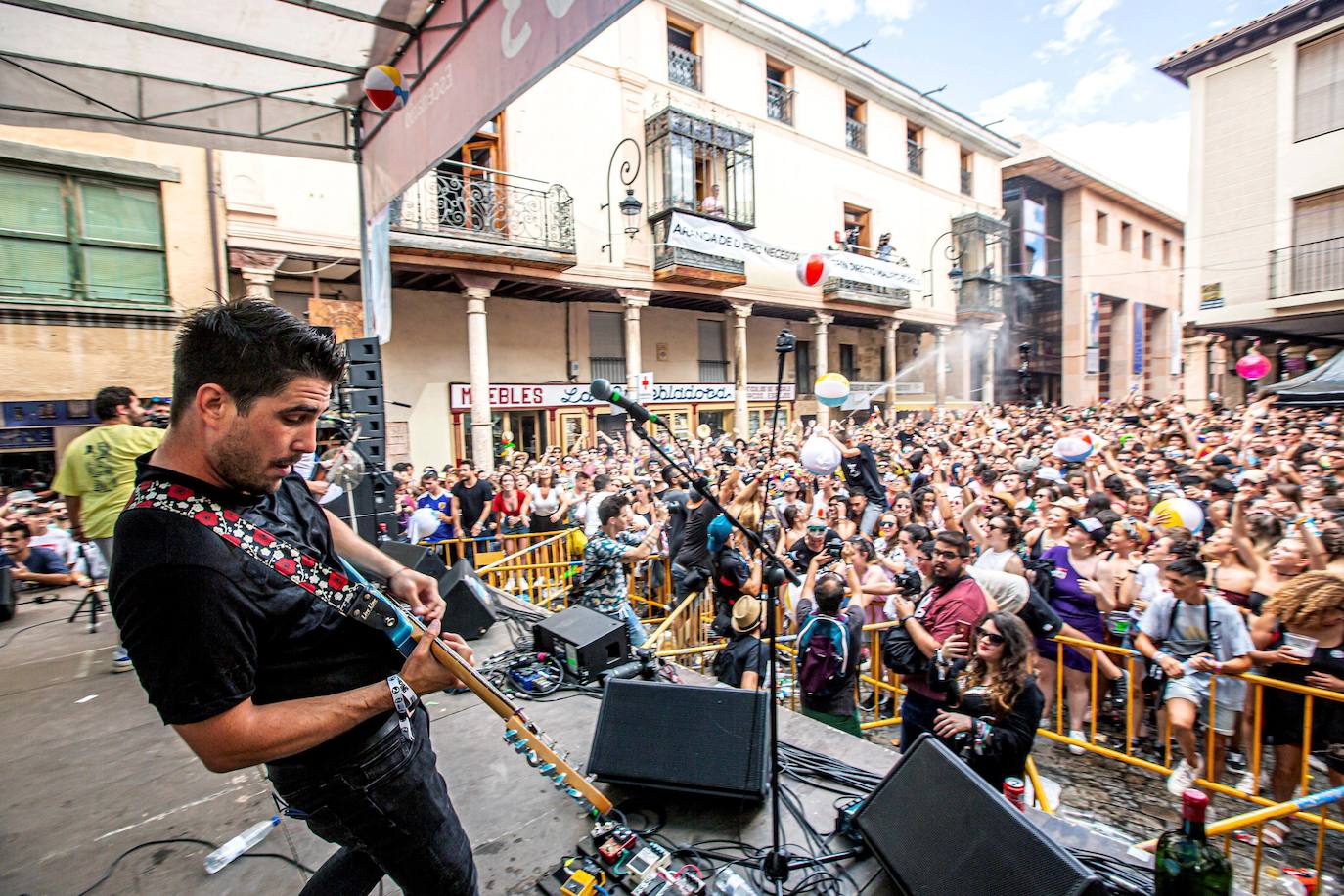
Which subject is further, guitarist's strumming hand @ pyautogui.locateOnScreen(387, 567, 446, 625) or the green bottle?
guitarist's strumming hand @ pyautogui.locateOnScreen(387, 567, 446, 625)

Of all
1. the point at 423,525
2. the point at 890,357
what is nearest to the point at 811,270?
the point at 423,525

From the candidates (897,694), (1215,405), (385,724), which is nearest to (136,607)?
(385,724)

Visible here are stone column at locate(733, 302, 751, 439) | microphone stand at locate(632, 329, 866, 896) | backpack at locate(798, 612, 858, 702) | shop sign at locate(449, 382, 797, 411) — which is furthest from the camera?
stone column at locate(733, 302, 751, 439)

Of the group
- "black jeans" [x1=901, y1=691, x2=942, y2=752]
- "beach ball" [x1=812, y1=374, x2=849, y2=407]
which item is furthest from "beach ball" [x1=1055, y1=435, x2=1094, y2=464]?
"black jeans" [x1=901, y1=691, x2=942, y2=752]

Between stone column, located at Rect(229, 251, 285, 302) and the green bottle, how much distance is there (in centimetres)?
1369

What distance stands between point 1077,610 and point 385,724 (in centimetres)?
521

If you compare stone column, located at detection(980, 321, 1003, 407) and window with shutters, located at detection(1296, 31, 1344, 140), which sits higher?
window with shutters, located at detection(1296, 31, 1344, 140)

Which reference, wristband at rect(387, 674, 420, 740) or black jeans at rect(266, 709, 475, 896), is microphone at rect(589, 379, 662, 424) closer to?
wristband at rect(387, 674, 420, 740)

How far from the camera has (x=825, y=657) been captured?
4.01m

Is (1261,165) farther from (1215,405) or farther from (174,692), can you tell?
(174,692)

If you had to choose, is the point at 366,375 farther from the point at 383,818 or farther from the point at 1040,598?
the point at 1040,598

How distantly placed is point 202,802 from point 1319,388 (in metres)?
20.9

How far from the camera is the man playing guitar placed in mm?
1389

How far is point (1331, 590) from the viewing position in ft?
11.6
